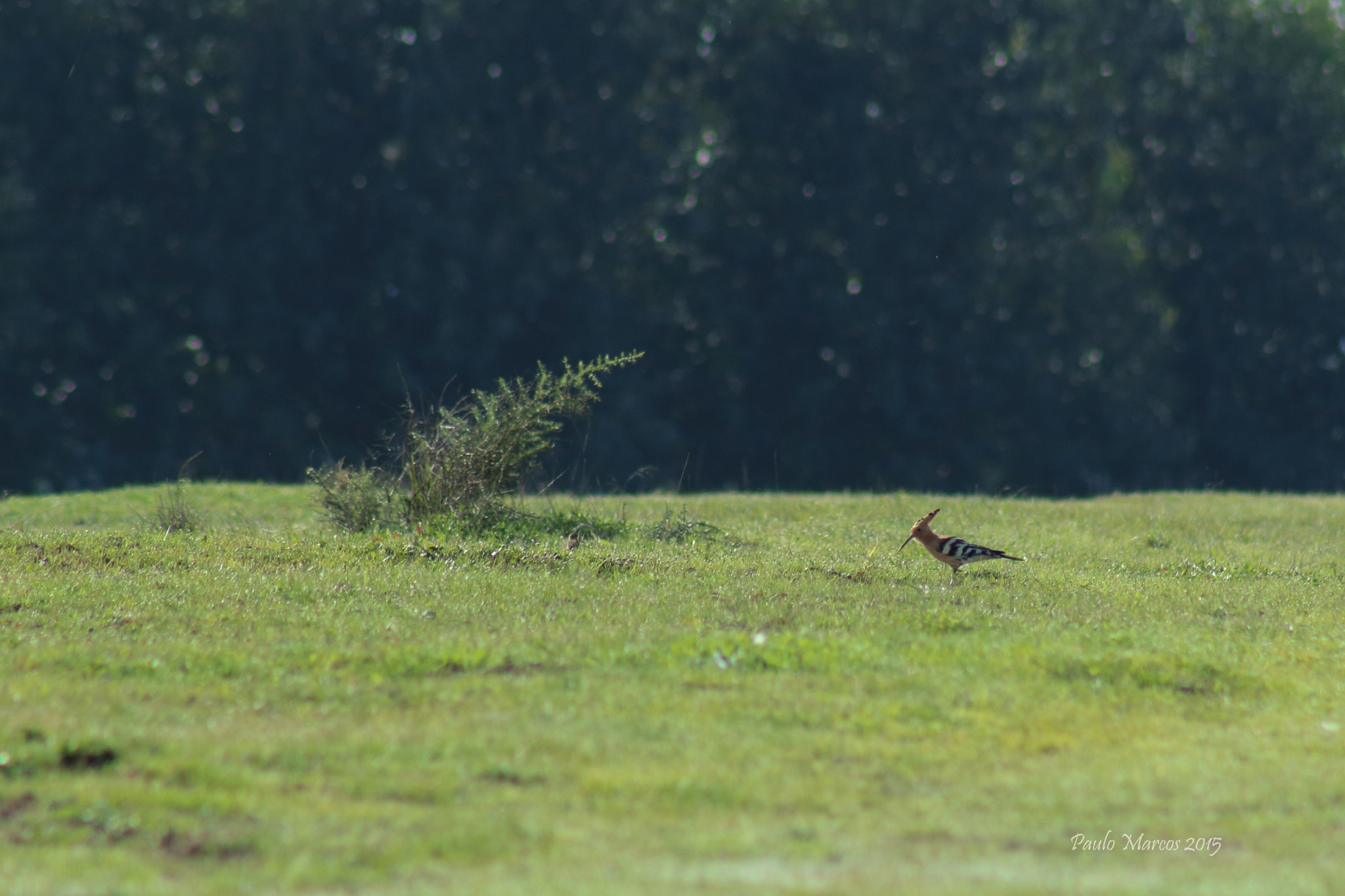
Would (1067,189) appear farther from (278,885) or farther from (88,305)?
(278,885)

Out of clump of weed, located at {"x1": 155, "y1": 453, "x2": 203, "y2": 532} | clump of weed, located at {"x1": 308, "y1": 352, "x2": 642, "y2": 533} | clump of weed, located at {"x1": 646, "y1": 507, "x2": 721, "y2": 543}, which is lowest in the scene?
clump of weed, located at {"x1": 155, "y1": 453, "x2": 203, "y2": 532}

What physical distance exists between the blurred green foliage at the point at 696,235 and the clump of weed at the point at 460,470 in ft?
54.2

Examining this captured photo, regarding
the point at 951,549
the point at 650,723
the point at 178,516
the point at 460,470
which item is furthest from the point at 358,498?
the point at 650,723

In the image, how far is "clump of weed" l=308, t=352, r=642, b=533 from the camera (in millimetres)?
15359

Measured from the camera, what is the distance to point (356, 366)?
3528cm

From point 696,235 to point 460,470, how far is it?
892 inches

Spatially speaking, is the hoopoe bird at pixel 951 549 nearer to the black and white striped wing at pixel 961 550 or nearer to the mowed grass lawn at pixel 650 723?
the black and white striped wing at pixel 961 550

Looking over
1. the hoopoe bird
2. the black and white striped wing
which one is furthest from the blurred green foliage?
the black and white striped wing

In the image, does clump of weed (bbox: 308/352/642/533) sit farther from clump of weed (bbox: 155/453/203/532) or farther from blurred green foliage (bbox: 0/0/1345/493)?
blurred green foliage (bbox: 0/0/1345/493)

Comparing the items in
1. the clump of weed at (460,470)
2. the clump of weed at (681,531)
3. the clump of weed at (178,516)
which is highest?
the clump of weed at (460,470)

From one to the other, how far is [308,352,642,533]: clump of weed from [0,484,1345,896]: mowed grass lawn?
70.7 inches

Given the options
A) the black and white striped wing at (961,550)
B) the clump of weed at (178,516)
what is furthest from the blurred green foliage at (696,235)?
the black and white striped wing at (961,550)

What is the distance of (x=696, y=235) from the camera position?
37.1m

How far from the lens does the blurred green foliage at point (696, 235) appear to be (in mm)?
34500
